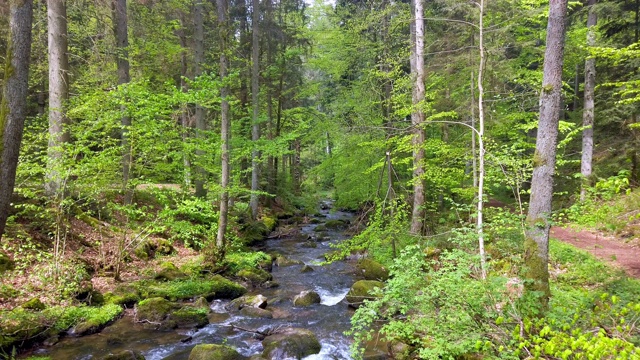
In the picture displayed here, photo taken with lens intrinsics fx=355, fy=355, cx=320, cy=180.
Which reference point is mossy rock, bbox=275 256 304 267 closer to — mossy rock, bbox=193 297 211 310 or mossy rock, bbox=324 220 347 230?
mossy rock, bbox=193 297 211 310

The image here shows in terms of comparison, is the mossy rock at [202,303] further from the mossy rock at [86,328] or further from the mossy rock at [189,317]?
the mossy rock at [86,328]

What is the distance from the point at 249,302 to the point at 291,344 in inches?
109

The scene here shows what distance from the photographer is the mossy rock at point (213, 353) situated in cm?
676

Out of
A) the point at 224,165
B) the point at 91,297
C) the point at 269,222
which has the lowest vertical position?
the point at 269,222

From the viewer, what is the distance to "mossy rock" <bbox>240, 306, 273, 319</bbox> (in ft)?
30.2

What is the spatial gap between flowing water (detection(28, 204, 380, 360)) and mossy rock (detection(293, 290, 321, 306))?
18 cm

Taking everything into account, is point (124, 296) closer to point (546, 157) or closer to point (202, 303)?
point (202, 303)

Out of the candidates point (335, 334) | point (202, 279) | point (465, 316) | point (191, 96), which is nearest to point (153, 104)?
point (191, 96)

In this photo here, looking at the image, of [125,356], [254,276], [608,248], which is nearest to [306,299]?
[254,276]

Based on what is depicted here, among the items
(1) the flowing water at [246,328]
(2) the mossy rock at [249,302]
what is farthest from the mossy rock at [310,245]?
(2) the mossy rock at [249,302]

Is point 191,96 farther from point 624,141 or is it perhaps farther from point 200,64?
point 624,141

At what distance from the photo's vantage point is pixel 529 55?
16.7 m

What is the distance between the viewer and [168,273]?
10.5m

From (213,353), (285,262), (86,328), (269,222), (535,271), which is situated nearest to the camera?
(535,271)
